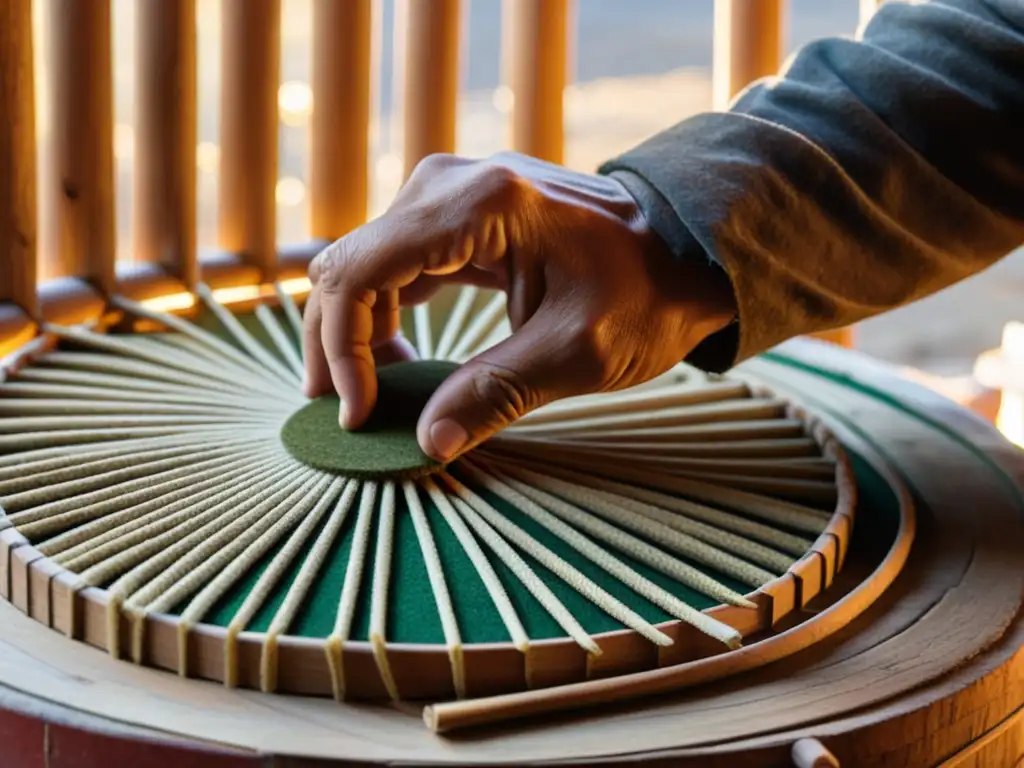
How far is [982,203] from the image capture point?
0.85m

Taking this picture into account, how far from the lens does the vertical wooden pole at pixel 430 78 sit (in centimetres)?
129

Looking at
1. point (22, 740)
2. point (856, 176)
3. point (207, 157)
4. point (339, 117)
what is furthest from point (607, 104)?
point (22, 740)

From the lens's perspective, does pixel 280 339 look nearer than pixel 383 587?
No

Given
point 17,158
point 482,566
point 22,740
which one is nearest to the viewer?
point 22,740

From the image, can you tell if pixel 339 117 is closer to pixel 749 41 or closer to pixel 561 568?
pixel 749 41

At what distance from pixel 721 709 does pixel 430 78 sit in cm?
87

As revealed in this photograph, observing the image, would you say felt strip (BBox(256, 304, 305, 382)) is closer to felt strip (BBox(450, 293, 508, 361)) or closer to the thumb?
felt strip (BBox(450, 293, 508, 361))

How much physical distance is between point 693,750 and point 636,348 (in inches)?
11.5

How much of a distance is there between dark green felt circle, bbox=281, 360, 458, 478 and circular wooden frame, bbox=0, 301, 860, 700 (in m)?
0.18

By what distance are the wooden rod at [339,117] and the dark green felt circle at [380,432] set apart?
460 millimetres

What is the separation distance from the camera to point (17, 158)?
101 cm

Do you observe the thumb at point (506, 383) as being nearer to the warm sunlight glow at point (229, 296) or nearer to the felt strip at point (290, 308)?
the felt strip at point (290, 308)

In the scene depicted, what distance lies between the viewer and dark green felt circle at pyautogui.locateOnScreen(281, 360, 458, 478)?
30.4 inches

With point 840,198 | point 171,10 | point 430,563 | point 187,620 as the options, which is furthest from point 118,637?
point 171,10
